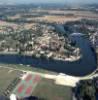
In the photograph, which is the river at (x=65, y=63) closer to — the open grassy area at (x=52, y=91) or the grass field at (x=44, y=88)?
the grass field at (x=44, y=88)

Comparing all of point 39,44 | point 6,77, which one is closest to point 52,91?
point 6,77

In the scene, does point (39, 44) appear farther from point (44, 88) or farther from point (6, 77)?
point (44, 88)

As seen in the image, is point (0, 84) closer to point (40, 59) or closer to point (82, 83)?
point (82, 83)

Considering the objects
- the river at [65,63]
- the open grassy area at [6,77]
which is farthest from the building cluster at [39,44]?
the open grassy area at [6,77]

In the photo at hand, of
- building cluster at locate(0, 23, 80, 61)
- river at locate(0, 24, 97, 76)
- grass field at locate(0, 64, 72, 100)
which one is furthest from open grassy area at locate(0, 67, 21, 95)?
building cluster at locate(0, 23, 80, 61)

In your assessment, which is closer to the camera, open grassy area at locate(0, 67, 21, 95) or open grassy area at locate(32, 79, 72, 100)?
open grassy area at locate(32, 79, 72, 100)

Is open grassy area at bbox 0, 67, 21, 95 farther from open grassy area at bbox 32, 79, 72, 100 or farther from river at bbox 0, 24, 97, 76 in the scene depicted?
river at bbox 0, 24, 97, 76
